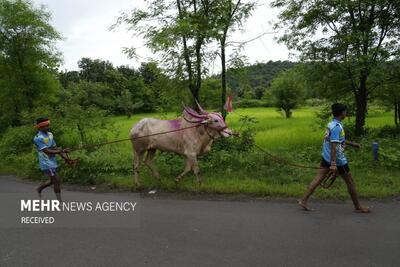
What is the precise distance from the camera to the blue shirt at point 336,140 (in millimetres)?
6340

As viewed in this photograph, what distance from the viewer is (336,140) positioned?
6305 millimetres

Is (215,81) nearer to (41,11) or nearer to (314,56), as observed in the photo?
(314,56)

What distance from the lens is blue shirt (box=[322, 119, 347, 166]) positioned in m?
6.34

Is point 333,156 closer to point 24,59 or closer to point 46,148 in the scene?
point 46,148

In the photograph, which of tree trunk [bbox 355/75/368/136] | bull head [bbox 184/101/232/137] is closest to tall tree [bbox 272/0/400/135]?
tree trunk [bbox 355/75/368/136]

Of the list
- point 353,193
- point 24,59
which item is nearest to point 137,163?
point 353,193

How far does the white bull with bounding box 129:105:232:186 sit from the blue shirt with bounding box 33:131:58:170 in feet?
6.84

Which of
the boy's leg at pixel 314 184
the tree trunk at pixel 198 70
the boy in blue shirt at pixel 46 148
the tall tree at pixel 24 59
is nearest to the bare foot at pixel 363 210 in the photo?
the boy's leg at pixel 314 184

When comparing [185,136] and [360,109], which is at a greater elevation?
[360,109]

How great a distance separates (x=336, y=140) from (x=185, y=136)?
11.2 ft

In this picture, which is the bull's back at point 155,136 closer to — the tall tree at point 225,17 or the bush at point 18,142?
the tall tree at point 225,17

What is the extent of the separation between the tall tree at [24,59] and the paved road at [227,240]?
12460 millimetres

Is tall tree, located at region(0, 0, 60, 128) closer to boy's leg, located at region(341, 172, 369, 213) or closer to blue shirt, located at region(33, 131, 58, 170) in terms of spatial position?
blue shirt, located at region(33, 131, 58, 170)

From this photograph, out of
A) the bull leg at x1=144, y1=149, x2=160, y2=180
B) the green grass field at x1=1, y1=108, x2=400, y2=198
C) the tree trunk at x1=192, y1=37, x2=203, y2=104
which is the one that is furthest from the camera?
the tree trunk at x1=192, y1=37, x2=203, y2=104
